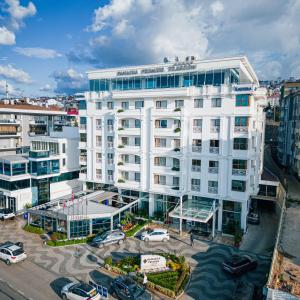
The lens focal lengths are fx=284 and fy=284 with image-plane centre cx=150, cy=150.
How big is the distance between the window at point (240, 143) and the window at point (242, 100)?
15.9ft

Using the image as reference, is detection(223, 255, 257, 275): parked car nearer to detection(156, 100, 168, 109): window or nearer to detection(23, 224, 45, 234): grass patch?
detection(156, 100, 168, 109): window

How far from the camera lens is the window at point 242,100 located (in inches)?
1524

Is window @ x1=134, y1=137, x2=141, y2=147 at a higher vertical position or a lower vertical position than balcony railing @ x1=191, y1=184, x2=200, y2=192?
higher

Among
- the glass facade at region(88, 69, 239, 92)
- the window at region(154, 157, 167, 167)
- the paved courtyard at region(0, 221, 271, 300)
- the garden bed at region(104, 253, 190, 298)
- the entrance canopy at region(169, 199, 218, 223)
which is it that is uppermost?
the glass facade at region(88, 69, 239, 92)

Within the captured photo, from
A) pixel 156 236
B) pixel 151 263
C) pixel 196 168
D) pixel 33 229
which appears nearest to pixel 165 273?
pixel 151 263

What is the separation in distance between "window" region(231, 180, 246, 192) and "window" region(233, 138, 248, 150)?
479 cm

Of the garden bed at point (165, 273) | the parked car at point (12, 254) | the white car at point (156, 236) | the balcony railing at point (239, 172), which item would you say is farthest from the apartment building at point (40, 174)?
the balcony railing at point (239, 172)

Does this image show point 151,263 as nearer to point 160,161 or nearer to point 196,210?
point 196,210

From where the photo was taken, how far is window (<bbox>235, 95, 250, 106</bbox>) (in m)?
38.7

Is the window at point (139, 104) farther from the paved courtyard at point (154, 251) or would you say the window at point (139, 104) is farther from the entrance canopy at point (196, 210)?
the paved courtyard at point (154, 251)

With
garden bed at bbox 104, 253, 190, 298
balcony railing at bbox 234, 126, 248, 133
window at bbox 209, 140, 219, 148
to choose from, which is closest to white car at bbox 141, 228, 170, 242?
garden bed at bbox 104, 253, 190, 298

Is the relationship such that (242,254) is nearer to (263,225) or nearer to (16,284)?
(263,225)

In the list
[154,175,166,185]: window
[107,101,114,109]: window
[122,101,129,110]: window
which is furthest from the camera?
[107,101,114,109]: window

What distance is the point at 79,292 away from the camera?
25031mm
